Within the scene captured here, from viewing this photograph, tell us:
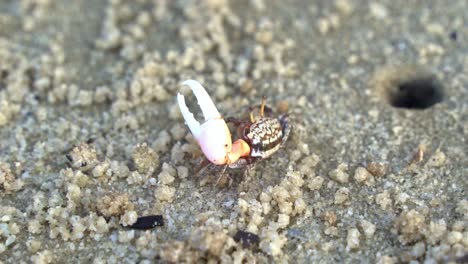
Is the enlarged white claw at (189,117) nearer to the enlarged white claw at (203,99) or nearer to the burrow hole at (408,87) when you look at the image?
the enlarged white claw at (203,99)

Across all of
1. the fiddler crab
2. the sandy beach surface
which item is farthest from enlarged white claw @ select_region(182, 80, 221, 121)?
the sandy beach surface

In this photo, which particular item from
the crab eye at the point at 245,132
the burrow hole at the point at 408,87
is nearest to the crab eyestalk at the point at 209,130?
the crab eye at the point at 245,132

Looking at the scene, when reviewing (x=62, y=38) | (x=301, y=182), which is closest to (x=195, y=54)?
(x=62, y=38)

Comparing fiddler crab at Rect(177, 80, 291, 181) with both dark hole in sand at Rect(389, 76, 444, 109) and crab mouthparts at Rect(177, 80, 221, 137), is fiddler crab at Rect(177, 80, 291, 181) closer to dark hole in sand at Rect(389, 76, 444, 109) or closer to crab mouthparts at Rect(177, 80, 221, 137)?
crab mouthparts at Rect(177, 80, 221, 137)

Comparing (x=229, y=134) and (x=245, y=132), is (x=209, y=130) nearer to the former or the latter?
(x=229, y=134)

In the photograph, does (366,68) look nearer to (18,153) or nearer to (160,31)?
(160,31)

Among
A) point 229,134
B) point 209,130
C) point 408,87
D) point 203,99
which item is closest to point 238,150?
point 229,134
